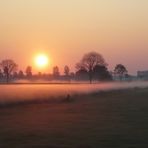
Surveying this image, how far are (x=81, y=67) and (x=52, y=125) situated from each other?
131375 mm

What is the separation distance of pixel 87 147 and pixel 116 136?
9.19 feet

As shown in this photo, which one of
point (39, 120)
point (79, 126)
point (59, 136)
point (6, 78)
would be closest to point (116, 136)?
point (59, 136)

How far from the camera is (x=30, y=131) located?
829 inches

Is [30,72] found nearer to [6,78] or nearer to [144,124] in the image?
[6,78]

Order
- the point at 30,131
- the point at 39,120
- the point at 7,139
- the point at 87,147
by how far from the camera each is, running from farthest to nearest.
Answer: the point at 39,120
the point at 30,131
the point at 7,139
the point at 87,147

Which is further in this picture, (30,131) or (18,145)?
(30,131)

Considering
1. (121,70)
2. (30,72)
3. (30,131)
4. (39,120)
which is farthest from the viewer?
(121,70)

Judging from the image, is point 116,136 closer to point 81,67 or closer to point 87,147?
point 87,147

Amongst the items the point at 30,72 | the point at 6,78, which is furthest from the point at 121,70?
the point at 6,78

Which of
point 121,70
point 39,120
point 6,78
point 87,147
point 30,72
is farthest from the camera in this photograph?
point 121,70

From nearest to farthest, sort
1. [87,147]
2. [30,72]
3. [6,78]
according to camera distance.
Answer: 1. [87,147]
2. [6,78]
3. [30,72]

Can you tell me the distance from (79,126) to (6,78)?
415 feet

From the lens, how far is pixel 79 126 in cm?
2306

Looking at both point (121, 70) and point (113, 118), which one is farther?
point (121, 70)
